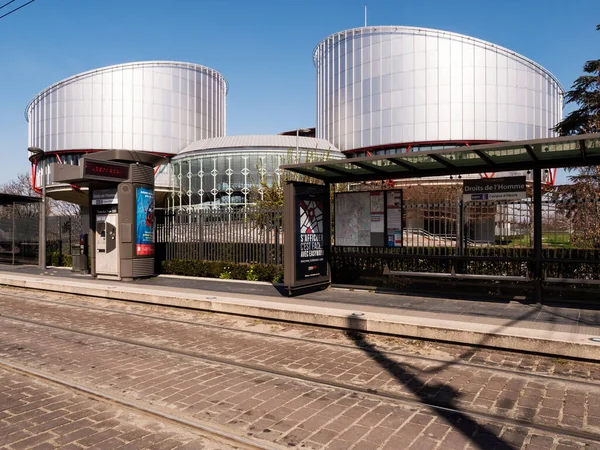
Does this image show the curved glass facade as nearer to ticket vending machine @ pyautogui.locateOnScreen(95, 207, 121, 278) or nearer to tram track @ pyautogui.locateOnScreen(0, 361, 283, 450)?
ticket vending machine @ pyautogui.locateOnScreen(95, 207, 121, 278)

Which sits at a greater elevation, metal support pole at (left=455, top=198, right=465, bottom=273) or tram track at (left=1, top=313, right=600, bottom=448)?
metal support pole at (left=455, top=198, right=465, bottom=273)

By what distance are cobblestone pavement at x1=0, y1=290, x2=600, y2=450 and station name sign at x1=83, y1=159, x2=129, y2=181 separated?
711 centimetres

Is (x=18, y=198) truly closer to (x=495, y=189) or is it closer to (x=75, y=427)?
(x=495, y=189)

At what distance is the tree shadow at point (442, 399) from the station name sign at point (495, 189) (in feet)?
16.5

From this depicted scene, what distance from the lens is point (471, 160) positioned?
10.4 m

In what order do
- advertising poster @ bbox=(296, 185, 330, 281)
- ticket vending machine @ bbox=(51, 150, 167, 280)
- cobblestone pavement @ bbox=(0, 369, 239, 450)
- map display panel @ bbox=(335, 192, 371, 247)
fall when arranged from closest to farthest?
1. cobblestone pavement @ bbox=(0, 369, 239, 450)
2. advertising poster @ bbox=(296, 185, 330, 281)
3. map display panel @ bbox=(335, 192, 371, 247)
4. ticket vending machine @ bbox=(51, 150, 167, 280)

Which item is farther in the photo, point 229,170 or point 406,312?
point 229,170

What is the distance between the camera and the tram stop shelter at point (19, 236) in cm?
2328

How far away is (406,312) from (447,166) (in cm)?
374

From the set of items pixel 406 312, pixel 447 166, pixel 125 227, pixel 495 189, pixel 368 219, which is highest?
pixel 447 166

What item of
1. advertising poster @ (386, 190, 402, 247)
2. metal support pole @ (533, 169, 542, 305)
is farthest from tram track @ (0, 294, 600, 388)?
metal support pole @ (533, 169, 542, 305)

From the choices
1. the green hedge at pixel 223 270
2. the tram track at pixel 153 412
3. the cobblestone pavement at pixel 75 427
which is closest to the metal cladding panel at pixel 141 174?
the green hedge at pixel 223 270

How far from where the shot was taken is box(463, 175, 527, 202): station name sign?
35.0 ft

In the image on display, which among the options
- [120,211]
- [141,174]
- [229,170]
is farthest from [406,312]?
[229,170]
